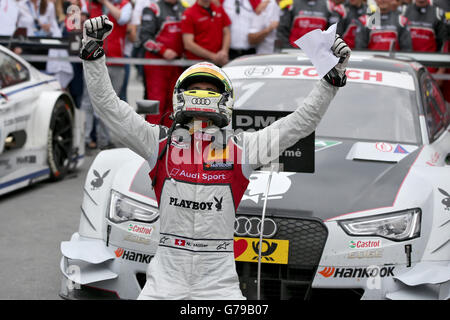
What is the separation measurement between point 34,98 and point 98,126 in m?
2.72

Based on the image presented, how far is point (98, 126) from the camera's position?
36.5 feet

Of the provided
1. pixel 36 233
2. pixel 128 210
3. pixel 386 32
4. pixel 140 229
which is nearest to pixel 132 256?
pixel 140 229

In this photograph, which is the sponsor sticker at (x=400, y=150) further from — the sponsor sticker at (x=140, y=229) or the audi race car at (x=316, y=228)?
the sponsor sticker at (x=140, y=229)

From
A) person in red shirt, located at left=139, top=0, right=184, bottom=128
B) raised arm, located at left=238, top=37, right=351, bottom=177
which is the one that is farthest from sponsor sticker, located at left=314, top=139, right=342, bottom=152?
person in red shirt, located at left=139, top=0, right=184, bottom=128

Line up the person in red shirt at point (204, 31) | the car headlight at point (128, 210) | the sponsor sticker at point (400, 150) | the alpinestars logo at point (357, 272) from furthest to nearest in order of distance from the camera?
the person in red shirt at point (204, 31)
the sponsor sticker at point (400, 150)
the car headlight at point (128, 210)
the alpinestars logo at point (357, 272)

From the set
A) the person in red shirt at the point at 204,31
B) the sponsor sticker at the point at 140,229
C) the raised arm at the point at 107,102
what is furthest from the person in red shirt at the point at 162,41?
the raised arm at the point at 107,102

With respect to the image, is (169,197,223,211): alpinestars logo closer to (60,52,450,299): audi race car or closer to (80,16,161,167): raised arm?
(80,16,161,167): raised arm

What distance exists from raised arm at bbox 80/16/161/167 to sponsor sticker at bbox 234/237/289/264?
0.86 meters

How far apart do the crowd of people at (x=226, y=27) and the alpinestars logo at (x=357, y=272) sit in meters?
6.14

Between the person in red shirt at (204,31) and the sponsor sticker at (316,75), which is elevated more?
the sponsor sticker at (316,75)

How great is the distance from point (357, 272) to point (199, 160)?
1219 millimetres

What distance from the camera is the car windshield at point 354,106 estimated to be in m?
5.50

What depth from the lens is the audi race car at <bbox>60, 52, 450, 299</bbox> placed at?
4.20 m
